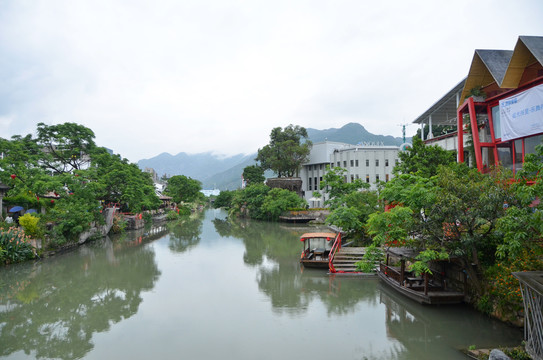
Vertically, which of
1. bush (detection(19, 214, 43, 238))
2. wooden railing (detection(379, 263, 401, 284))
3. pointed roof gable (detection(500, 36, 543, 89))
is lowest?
wooden railing (detection(379, 263, 401, 284))

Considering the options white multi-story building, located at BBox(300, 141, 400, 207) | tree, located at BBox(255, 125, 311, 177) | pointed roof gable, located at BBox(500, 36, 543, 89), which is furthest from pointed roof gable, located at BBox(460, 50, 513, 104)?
tree, located at BBox(255, 125, 311, 177)

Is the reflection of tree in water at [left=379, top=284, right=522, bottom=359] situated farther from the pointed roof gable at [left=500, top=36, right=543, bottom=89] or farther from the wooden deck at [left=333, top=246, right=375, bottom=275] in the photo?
the pointed roof gable at [left=500, top=36, right=543, bottom=89]

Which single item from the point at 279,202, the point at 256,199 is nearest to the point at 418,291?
the point at 279,202

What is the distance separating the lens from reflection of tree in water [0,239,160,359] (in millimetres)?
9984

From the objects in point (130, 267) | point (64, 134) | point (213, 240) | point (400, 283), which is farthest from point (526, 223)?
point (64, 134)

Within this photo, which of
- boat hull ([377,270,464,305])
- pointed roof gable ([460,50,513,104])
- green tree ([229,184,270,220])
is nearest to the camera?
boat hull ([377,270,464,305])

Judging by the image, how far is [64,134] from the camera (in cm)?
3266

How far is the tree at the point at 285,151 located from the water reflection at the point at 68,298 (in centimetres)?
3318

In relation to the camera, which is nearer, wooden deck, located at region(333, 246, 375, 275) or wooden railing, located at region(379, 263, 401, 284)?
wooden railing, located at region(379, 263, 401, 284)

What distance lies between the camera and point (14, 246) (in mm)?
18875

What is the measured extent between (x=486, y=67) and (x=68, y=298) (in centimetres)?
2256

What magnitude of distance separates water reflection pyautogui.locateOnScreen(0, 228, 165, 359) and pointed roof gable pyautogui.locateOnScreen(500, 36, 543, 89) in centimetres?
1856

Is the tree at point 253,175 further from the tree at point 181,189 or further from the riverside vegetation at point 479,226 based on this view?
the riverside vegetation at point 479,226

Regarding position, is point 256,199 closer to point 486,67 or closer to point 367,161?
point 367,161
